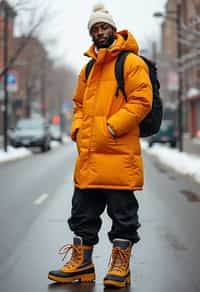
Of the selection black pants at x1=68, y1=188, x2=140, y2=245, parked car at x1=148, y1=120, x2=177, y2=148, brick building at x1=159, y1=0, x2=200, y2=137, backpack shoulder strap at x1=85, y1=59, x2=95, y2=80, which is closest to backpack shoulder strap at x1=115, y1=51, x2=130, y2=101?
backpack shoulder strap at x1=85, y1=59, x2=95, y2=80

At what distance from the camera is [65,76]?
10212cm

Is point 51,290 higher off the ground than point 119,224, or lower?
lower

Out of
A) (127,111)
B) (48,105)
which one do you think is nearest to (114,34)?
(127,111)

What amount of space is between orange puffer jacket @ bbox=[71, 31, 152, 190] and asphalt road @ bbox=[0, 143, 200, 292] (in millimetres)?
864

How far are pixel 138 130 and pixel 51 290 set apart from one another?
4.60 ft

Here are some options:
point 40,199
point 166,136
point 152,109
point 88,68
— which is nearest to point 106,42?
point 88,68

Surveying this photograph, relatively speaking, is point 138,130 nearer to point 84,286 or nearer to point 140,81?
point 140,81

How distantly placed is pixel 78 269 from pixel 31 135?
3203 cm

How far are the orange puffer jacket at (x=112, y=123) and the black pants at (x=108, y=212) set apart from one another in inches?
3.8

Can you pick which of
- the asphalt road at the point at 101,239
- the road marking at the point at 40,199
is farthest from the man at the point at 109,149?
the road marking at the point at 40,199

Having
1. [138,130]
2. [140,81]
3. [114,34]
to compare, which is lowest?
[138,130]

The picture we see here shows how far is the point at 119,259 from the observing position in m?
5.50

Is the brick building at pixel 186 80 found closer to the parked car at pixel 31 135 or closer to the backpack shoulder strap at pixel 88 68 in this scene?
Answer: the parked car at pixel 31 135

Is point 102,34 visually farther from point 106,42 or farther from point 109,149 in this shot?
point 109,149
